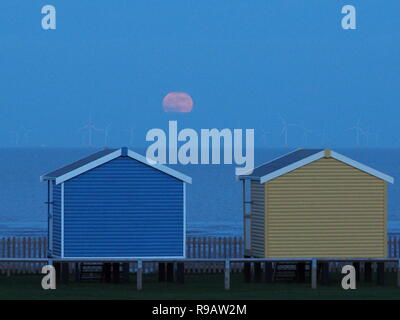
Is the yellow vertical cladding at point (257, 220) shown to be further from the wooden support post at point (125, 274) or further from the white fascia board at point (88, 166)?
the white fascia board at point (88, 166)

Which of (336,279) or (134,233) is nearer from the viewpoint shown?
(134,233)

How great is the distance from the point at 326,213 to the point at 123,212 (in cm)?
527

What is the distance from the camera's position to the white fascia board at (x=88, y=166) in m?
33.0

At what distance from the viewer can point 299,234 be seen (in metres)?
33.7

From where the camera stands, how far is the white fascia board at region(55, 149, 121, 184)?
3303cm

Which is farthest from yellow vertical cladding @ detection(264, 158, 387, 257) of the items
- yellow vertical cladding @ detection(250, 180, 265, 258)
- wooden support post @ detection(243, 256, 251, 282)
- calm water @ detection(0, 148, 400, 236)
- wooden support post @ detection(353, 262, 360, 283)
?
calm water @ detection(0, 148, 400, 236)

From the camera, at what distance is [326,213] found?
3388 centimetres

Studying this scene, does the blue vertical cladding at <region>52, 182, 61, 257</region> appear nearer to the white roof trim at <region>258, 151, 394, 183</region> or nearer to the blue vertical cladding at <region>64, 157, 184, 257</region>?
the blue vertical cladding at <region>64, 157, 184, 257</region>

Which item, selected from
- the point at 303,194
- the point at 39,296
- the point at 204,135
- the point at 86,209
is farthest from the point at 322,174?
the point at 39,296

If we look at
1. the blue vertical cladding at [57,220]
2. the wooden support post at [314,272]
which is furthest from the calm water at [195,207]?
the wooden support post at [314,272]

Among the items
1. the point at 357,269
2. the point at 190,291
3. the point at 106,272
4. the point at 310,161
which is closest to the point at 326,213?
the point at 310,161

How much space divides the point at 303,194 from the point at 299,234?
1.04 m
